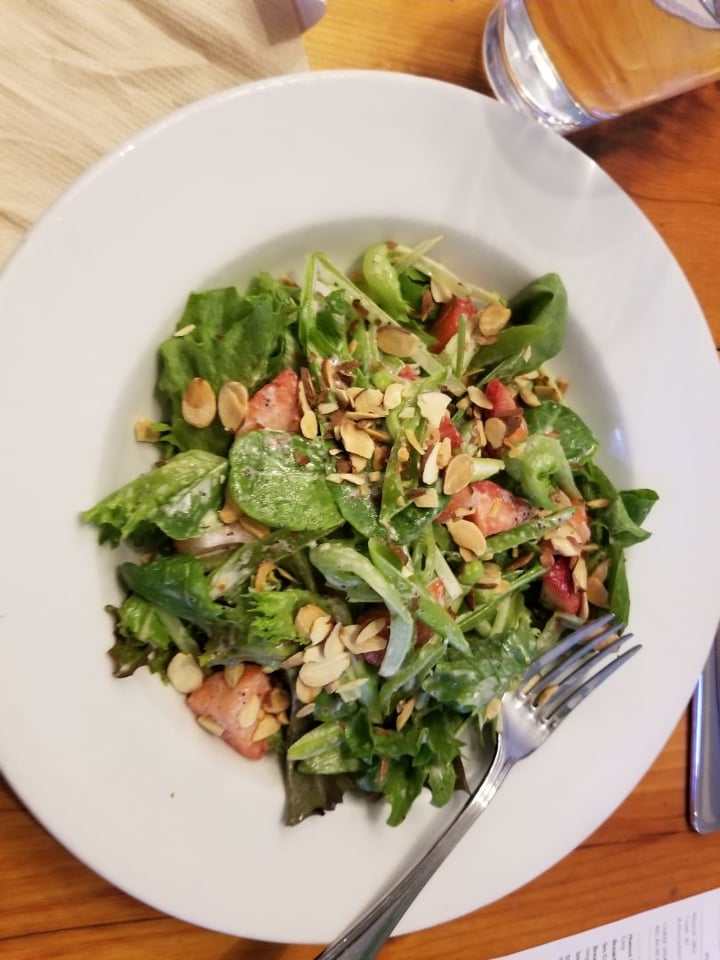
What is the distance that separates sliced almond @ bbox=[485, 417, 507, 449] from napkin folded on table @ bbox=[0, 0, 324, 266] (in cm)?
58

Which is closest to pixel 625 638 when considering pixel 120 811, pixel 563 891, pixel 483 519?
pixel 483 519

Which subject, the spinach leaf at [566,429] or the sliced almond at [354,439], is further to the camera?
the spinach leaf at [566,429]

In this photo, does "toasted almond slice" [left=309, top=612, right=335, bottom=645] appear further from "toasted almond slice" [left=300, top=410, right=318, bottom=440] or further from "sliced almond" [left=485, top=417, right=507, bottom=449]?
"sliced almond" [left=485, top=417, right=507, bottom=449]

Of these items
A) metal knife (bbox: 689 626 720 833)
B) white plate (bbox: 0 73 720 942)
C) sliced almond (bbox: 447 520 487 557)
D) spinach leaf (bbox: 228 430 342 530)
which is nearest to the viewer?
white plate (bbox: 0 73 720 942)

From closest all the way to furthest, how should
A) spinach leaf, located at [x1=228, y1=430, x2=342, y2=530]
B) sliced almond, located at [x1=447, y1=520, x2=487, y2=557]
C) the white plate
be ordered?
the white plate < spinach leaf, located at [x1=228, y1=430, x2=342, y2=530] < sliced almond, located at [x1=447, y1=520, x2=487, y2=557]

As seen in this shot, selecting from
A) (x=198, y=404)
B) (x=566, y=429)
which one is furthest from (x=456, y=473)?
(x=198, y=404)

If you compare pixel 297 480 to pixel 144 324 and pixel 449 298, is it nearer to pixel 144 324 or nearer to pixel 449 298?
pixel 144 324

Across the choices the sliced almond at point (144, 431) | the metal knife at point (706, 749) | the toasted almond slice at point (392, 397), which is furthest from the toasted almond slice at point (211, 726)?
the metal knife at point (706, 749)

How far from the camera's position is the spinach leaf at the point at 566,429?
117cm

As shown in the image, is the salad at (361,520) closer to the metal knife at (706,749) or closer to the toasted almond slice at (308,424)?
the toasted almond slice at (308,424)

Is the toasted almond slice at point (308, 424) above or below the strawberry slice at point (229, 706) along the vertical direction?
above

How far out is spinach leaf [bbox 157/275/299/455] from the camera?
3.16ft

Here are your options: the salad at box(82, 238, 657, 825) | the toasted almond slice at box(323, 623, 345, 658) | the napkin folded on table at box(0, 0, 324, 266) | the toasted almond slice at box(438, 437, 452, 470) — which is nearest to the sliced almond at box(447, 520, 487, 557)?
the salad at box(82, 238, 657, 825)

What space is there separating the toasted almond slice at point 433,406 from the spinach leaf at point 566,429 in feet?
0.65
